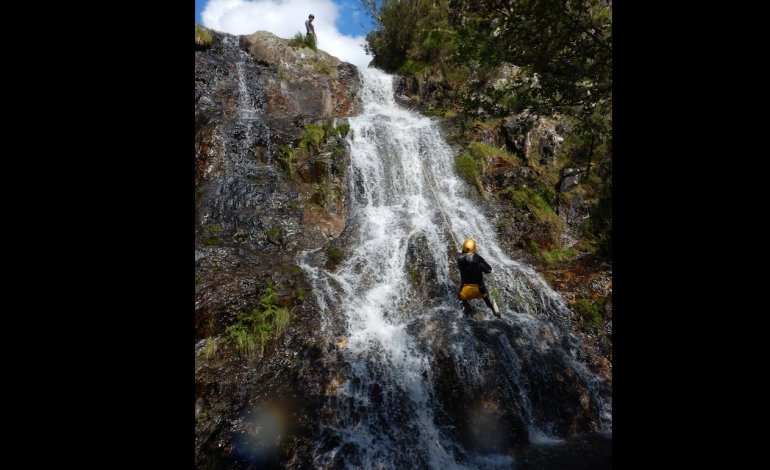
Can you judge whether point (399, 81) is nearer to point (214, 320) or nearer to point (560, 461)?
point (214, 320)

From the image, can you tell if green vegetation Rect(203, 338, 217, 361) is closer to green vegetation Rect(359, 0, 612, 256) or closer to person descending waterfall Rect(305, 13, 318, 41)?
green vegetation Rect(359, 0, 612, 256)

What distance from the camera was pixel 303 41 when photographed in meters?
20.8

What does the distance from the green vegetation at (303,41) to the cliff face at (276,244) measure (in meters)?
1.47

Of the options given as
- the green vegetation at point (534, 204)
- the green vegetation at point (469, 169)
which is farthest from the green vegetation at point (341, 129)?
the green vegetation at point (534, 204)

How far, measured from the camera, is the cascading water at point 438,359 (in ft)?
17.8

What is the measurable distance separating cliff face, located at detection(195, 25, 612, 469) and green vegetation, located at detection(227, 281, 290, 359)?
0.33ft

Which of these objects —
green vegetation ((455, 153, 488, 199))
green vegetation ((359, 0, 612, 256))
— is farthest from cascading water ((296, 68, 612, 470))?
green vegetation ((359, 0, 612, 256))

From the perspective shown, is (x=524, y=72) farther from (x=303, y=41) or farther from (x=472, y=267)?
(x=303, y=41)

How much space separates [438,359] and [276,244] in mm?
5511

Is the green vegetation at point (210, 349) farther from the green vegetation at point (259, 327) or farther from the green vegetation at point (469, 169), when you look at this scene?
the green vegetation at point (469, 169)
